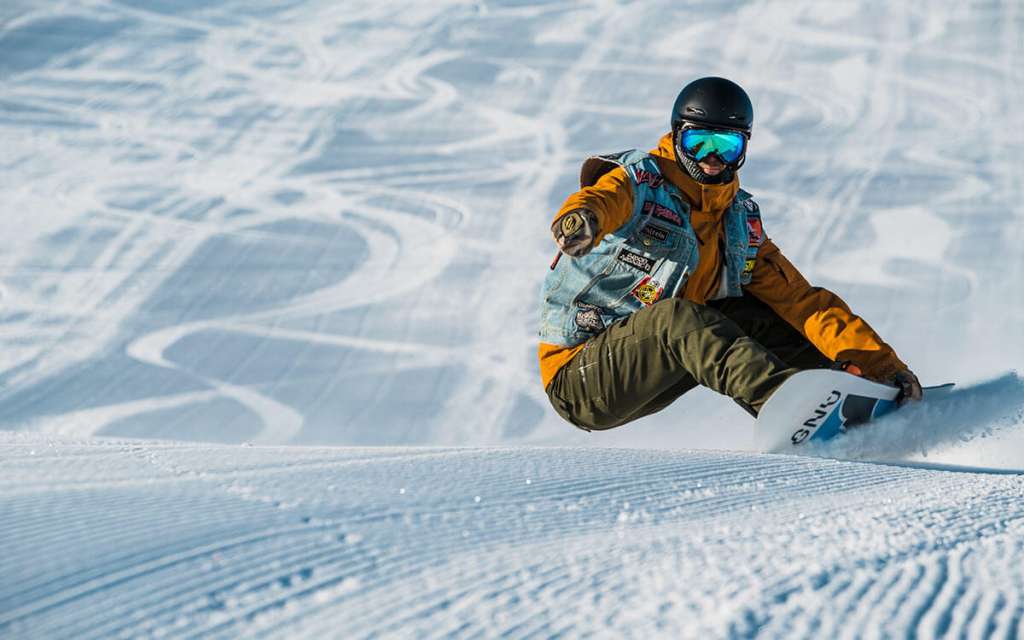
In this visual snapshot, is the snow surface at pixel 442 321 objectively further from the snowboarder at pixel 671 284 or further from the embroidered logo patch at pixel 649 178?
the embroidered logo patch at pixel 649 178

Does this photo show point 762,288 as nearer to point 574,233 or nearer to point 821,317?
point 821,317

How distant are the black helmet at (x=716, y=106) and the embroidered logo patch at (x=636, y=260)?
358 mm

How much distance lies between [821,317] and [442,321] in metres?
2.99

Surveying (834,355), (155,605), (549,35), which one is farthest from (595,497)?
(549,35)

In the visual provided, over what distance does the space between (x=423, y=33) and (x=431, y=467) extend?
870cm

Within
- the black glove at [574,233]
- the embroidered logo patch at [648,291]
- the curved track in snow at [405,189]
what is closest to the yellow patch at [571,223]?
the black glove at [574,233]

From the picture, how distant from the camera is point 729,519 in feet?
4.76

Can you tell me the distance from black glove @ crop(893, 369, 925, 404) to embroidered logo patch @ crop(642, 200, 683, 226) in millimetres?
690

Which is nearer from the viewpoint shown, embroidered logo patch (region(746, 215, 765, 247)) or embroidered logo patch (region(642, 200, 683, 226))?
embroidered logo patch (region(642, 200, 683, 226))

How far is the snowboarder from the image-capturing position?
8.53 ft

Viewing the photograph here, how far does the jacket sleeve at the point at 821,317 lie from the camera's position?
2.85 m

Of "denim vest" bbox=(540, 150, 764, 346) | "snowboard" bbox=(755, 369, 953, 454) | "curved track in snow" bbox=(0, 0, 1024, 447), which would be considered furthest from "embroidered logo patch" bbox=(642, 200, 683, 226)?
"curved track in snow" bbox=(0, 0, 1024, 447)

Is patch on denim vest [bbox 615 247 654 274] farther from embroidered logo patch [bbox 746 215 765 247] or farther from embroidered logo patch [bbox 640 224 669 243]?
embroidered logo patch [bbox 746 215 765 247]

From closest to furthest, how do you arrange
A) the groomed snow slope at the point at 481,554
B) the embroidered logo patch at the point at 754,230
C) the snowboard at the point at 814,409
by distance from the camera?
the groomed snow slope at the point at 481,554 < the snowboard at the point at 814,409 < the embroidered logo patch at the point at 754,230
